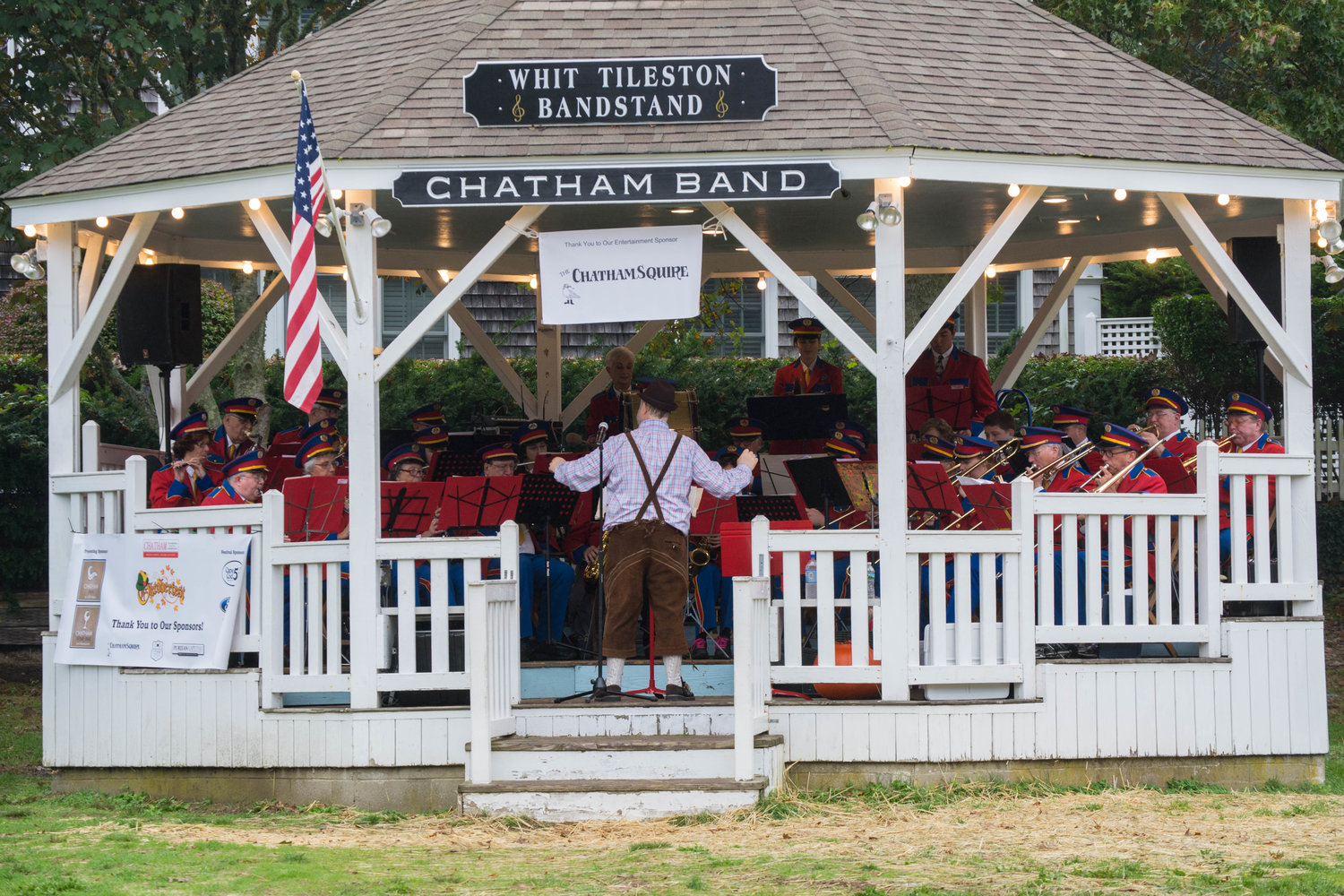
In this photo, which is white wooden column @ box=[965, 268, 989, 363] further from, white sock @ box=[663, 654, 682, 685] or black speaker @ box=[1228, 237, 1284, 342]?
white sock @ box=[663, 654, 682, 685]

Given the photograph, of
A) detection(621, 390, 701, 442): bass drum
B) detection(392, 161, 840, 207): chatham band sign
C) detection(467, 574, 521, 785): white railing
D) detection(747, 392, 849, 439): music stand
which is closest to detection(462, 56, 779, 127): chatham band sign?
detection(392, 161, 840, 207): chatham band sign

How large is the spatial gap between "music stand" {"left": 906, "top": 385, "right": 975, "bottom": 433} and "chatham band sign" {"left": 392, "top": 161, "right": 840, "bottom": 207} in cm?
523

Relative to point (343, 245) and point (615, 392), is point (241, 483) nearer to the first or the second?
point (343, 245)

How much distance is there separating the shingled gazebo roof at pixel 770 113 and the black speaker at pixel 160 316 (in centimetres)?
173

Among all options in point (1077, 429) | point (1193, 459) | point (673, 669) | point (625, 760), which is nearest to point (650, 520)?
point (673, 669)

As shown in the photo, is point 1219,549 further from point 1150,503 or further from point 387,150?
point 387,150

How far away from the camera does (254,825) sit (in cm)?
866

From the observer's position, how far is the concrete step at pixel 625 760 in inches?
331

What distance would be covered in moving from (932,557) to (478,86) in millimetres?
3803

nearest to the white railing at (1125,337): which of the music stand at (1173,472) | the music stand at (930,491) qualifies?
the music stand at (1173,472)

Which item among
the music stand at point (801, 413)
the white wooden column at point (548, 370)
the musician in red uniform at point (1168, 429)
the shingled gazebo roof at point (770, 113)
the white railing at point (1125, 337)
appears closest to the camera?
the shingled gazebo roof at point (770, 113)

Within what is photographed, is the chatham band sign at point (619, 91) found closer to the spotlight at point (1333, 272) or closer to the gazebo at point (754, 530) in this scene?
the gazebo at point (754, 530)

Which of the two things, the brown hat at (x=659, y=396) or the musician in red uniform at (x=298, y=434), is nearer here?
the brown hat at (x=659, y=396)

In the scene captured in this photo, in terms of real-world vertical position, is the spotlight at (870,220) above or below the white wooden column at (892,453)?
above
